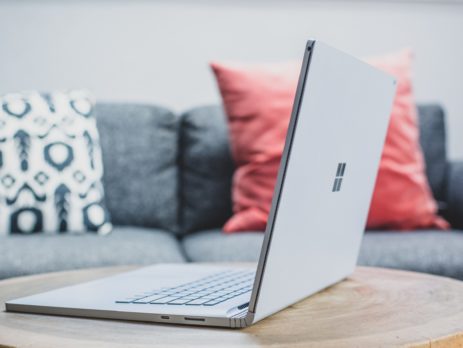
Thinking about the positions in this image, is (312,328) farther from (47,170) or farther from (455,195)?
(455,195)

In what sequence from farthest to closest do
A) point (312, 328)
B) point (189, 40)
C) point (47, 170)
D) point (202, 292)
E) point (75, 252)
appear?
point (189, 40)
point (47, 170)
point (75, 252)
point (202, 292)
point (312, 328)

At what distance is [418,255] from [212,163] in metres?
0.77

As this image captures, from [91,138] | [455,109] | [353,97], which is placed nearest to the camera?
[353,97]

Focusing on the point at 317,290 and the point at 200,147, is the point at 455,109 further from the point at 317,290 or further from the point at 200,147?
the point at 317,290

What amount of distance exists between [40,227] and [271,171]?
63 cm

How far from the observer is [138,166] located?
2039mm

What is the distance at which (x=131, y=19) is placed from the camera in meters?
2.31

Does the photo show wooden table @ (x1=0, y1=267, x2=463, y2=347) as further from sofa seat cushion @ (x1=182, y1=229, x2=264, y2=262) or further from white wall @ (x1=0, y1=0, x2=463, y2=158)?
white wall @ (x1=0, y1=0, x2=463, y2=158)

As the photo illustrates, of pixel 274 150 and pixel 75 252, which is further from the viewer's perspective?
pixel 274 150

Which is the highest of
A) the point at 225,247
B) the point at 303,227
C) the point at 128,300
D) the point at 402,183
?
the point at 303,227

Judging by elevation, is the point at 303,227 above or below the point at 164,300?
above

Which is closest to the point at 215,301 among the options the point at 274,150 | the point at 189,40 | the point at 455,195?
the point at 274,150

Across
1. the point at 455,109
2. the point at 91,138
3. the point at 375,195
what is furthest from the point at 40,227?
the point at 455,109

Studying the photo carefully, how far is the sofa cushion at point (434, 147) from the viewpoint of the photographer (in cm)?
208
